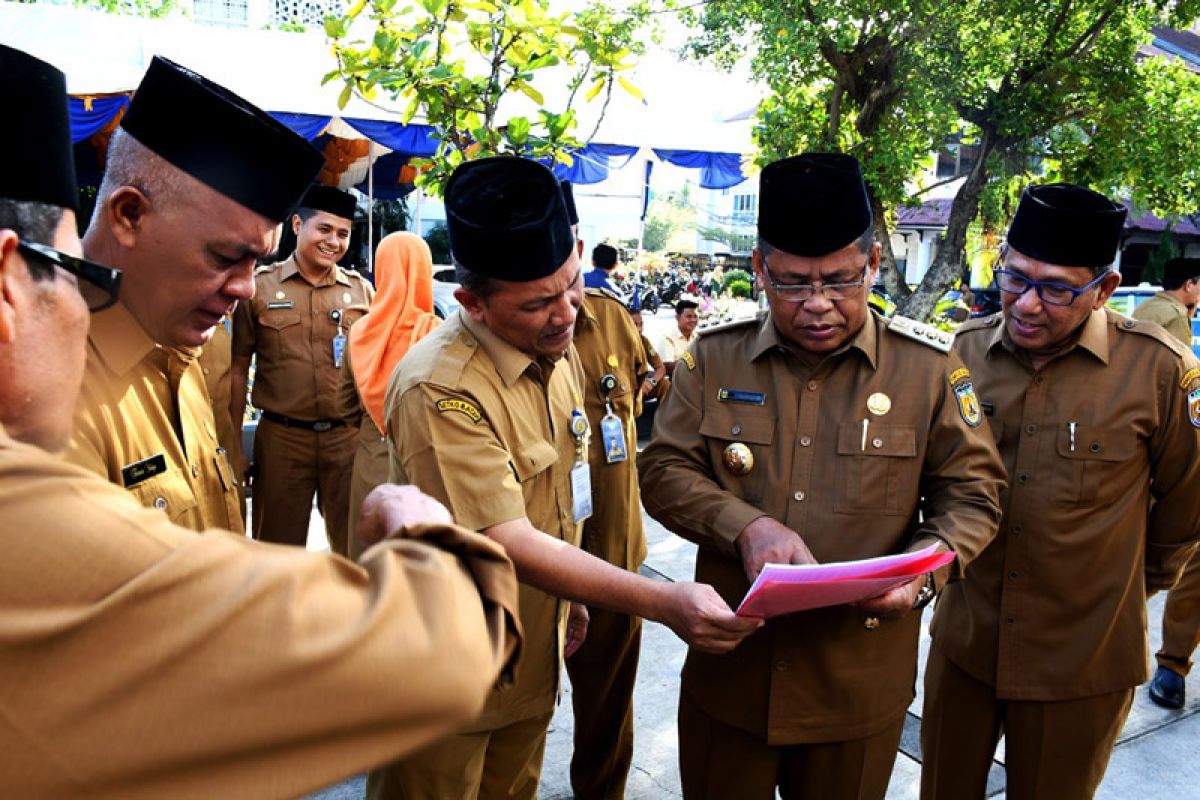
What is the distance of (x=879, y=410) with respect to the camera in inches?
88.1

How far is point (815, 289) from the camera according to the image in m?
2.24

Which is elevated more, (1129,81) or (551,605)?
(1129,81)

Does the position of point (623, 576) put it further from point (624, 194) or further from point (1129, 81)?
point (624, 194)

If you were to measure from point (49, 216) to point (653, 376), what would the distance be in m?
3.68

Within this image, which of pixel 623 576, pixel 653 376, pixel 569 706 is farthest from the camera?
pixel 653 376

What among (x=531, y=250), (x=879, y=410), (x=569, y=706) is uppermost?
(x=531, y=250)

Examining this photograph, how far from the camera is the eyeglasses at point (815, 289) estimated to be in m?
2.23

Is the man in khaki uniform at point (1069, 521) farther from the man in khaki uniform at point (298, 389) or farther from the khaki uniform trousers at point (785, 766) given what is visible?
the man in khaki uniform at point (298, 389)

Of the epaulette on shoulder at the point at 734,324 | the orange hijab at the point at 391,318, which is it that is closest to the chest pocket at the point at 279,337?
the orange hijab at the point at 391,318

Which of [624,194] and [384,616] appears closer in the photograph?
[384,616]

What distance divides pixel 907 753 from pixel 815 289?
223 cm

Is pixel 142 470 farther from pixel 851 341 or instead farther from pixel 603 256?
pixel 603 256

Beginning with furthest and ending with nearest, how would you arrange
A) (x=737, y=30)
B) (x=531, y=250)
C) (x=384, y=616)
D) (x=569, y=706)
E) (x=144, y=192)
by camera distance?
(x=737, y=30)
(x=569, y=706)
(x=531, y=250)
(x=144, y=192)
(x=384, y=616)

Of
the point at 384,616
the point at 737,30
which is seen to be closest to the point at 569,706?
the point at 384,616
